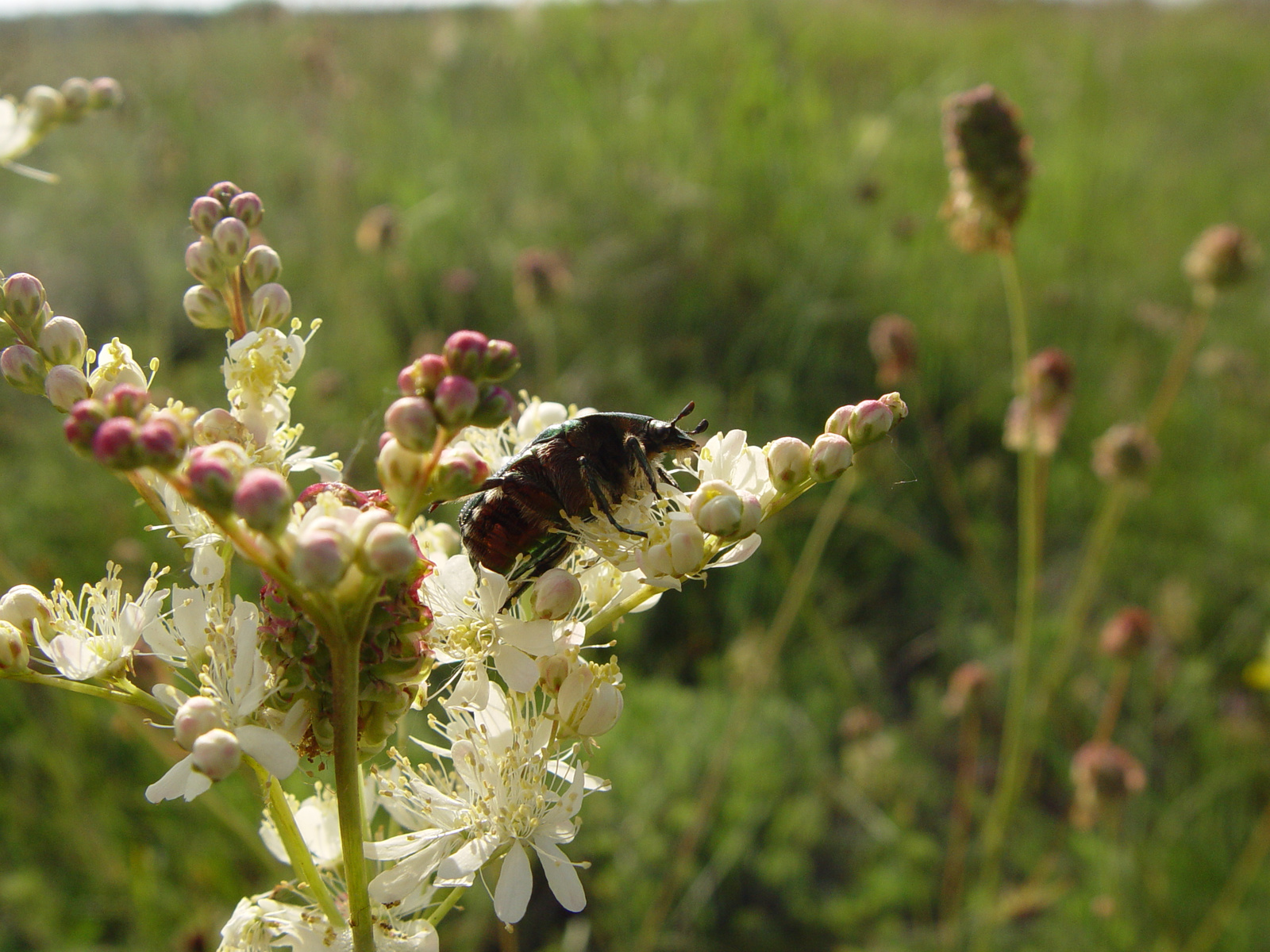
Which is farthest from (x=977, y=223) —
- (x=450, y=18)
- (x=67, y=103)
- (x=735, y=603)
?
(x=450, y=18)

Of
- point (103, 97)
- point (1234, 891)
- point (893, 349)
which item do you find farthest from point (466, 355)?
point (1234, 891)

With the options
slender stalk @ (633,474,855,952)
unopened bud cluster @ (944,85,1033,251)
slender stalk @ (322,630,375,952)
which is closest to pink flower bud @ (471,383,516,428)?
slender stalk @ (322,630,375,952)

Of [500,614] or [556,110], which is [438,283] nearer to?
[556,110]

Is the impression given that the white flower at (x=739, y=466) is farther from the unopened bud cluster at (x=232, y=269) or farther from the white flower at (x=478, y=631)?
the unopened bud cluster at (x=232, y=269)

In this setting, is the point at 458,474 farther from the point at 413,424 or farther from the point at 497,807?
the point at 497,807

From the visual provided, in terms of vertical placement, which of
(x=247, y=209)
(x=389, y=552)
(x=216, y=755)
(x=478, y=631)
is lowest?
(x=478, y=631)

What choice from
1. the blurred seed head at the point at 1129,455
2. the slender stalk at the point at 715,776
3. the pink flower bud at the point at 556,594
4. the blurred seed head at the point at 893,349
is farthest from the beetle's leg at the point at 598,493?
the blurred seed head at the point at 1129,455
